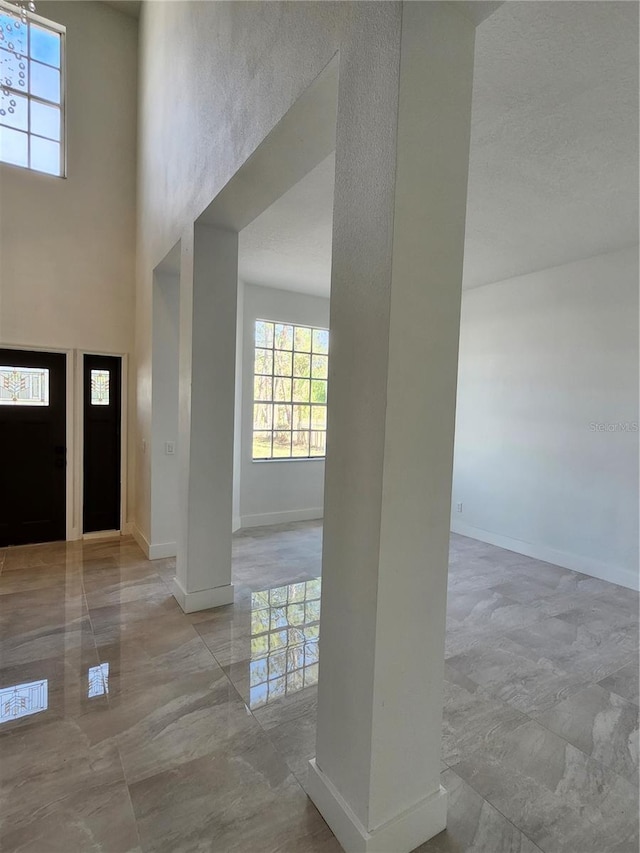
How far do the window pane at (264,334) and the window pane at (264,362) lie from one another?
0.29ft

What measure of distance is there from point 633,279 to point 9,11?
6415 mm

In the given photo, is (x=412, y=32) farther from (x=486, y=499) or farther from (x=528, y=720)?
(x=486, y=499)

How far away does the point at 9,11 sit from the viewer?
4.20 metres

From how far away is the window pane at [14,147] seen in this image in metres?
4.24

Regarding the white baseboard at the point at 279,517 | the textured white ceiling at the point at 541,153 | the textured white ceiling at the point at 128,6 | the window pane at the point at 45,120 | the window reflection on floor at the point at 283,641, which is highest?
the textured white ceiling at the point at 128,6

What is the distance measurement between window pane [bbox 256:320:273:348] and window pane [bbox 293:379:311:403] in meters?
0.62

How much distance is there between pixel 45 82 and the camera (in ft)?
14.7

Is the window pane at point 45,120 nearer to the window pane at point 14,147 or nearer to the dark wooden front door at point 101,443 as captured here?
the window pane at point 14,147

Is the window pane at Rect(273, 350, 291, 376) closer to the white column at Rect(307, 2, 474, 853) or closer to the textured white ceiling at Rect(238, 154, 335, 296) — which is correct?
the textured white ceiling at Rect(238, 154, 335, 296)

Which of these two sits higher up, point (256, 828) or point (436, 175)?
point (436, 175)

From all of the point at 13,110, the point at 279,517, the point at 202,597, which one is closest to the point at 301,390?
the point at 279,517

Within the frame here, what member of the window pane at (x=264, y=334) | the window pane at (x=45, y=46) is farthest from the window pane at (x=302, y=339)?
the window pane at (x=45, y=46)

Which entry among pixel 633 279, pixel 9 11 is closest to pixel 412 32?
pixel 633 279

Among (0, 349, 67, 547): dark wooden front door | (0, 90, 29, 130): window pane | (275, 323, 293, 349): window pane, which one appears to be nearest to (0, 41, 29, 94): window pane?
(0, 90, 29, 130): window pane
